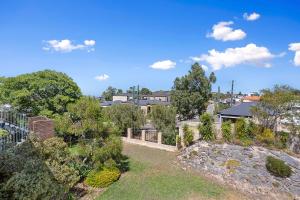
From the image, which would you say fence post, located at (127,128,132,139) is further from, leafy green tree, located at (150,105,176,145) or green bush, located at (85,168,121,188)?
green bush, located at (85,168,121,188)

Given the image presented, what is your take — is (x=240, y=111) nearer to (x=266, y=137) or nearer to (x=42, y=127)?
(x=266, y=137)

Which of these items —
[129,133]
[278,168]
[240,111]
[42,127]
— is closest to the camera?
[278,168]

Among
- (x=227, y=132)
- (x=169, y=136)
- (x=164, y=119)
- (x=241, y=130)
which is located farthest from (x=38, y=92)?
(x=241, y=130)

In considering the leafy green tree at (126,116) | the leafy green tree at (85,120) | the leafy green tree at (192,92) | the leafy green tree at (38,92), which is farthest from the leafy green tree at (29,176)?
the leafy green tree at (192,92)

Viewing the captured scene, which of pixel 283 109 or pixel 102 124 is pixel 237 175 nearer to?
pixel 283 109

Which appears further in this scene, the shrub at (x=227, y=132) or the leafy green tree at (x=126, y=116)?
the leafy green tree at (x=126, y=116)

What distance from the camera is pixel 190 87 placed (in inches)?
1337

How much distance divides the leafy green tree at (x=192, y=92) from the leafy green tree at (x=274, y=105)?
13560 millimetres

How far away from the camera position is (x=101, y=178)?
14.2 meters

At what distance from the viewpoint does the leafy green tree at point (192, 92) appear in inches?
1321

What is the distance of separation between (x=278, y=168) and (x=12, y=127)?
14.5 m

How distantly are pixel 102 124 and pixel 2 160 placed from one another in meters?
7.68

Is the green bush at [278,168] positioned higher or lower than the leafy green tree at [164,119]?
lower

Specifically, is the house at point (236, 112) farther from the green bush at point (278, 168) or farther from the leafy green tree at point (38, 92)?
the leafy green tree at point (38, 92)
